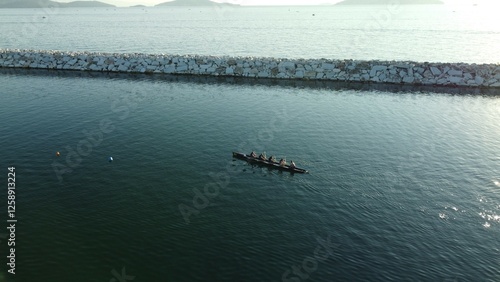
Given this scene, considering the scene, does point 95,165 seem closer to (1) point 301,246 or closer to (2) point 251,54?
(1) point 301,246

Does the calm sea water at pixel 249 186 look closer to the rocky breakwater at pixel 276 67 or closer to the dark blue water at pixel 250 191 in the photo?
the dark blue water at pixel 250 191

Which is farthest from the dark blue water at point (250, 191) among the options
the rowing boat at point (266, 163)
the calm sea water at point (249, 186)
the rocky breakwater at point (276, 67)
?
the rocky breakwater at point (276, 67)

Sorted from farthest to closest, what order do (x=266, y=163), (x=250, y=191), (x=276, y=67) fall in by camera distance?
(x=276, y=67)
(x=266, y=163)
(x=250, y=191)

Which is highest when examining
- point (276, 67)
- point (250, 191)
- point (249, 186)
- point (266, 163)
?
point (276, 67)

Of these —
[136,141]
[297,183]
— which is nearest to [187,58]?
[136,141]

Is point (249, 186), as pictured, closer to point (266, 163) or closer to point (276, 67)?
point (266, 163)

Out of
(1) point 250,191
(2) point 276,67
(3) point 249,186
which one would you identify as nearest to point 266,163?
(3) point 249,186

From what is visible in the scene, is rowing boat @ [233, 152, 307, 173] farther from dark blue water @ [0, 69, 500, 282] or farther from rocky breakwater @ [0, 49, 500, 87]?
Answer: rocky breakwater @ [0, 49, 500, 87]

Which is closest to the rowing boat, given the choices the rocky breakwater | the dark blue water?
the dark blue water
